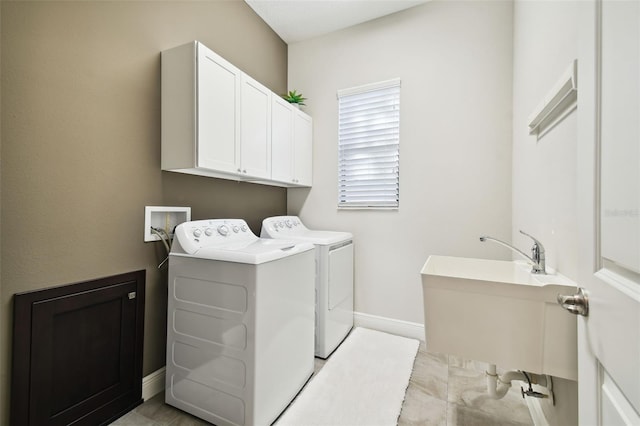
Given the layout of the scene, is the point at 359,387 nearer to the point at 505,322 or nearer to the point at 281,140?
the point at 505,322

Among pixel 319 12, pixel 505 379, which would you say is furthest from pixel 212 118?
pixel 505 379

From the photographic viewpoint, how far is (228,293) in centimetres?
142

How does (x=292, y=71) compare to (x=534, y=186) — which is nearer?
(x=534, y=186)

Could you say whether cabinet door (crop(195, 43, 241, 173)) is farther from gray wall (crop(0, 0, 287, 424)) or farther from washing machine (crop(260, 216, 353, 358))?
washing machine (crop(260, 216, 353, 358))

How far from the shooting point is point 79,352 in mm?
1364

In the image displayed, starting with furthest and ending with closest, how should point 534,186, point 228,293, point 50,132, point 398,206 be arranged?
point 398,206 → point 534,186 → point 228,293 → point 50,132

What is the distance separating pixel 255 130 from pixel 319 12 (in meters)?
1.44

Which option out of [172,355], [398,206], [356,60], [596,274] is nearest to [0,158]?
[172,355]

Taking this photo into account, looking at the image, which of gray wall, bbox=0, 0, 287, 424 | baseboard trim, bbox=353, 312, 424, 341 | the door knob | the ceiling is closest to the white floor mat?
baseboard trim, bbox=353, 312, 424, 341

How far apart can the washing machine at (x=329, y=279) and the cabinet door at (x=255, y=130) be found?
1.66 ft

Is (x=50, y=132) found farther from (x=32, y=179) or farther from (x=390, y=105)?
(x=390, y=105)

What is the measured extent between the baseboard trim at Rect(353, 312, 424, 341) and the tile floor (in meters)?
0.52

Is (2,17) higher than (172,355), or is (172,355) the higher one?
(2,17)

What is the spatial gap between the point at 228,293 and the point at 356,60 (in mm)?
2529
